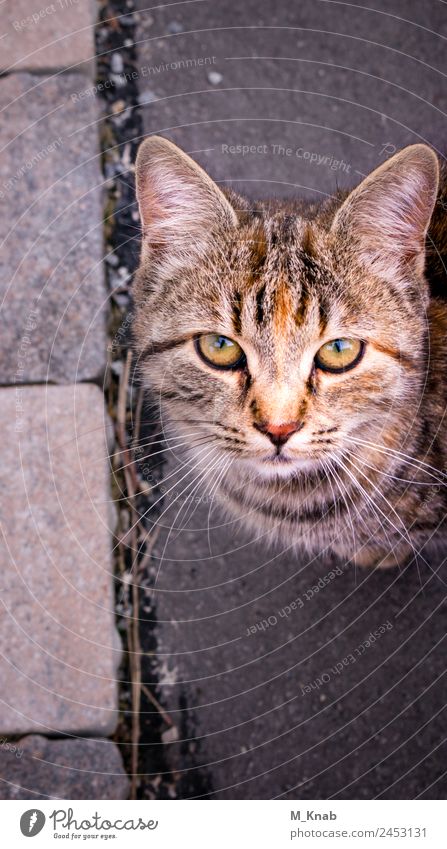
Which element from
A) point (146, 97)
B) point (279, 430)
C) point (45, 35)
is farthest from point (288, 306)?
point (45, 35)

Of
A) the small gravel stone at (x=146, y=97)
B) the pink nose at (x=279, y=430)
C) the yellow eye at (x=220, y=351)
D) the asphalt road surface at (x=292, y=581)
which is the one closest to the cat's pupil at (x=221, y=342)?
the yellow eye at (x=220, y=351)

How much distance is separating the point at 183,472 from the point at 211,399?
0.42 meters

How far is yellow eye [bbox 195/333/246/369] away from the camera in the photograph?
2.84ft

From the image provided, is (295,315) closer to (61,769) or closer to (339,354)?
(339,354)

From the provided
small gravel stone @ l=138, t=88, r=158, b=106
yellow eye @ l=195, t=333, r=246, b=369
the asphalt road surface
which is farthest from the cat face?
small gravel stone @ l=138, t=88, r=158, b=106

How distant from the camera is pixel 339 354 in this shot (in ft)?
2.79

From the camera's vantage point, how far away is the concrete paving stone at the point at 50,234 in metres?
1.31

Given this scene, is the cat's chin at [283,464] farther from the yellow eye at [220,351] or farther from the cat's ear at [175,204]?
the cat's ear at [175,204]

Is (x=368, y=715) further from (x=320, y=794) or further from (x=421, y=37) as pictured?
(x=421, y=37)

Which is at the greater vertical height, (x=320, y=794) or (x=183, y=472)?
(x=183, y=472)

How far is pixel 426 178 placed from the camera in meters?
0.81

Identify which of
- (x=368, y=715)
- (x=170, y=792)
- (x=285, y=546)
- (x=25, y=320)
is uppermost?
(x=25, y=320)

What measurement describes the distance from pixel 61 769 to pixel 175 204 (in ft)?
3.25

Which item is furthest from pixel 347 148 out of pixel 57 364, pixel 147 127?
pixel 57 364
